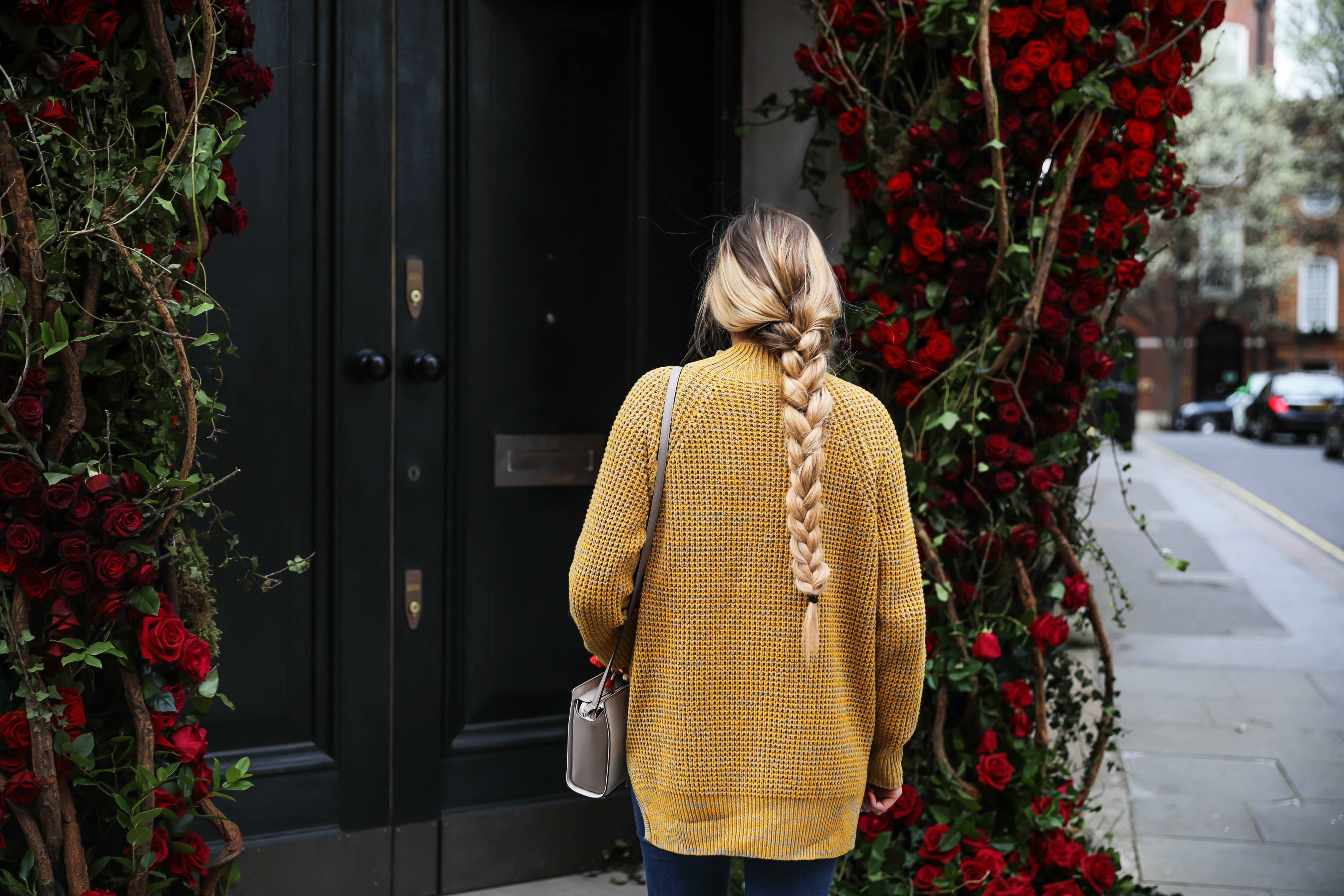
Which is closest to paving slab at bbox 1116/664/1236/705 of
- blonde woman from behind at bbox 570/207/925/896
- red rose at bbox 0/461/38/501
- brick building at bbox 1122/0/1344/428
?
blonde woman from behind at bbox 570/207/925/896

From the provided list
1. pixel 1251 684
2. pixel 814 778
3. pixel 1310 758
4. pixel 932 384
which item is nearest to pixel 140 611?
pixel 814 778

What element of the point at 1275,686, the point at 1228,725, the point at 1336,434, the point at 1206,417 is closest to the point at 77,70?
the point at 1228,725

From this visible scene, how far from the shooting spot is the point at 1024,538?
305 centimetres

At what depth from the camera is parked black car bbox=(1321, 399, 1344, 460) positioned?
1877cm

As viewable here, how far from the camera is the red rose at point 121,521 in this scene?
7.12 ft

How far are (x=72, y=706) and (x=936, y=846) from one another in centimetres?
211

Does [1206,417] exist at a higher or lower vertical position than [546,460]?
lower

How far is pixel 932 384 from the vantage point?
3.09 m

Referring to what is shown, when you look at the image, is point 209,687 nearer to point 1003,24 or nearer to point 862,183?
point 862,183

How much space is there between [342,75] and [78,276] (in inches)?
47.5

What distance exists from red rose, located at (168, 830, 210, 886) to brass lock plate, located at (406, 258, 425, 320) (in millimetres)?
1534

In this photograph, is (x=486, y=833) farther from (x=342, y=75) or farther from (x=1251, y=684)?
(x=1251, y=684)

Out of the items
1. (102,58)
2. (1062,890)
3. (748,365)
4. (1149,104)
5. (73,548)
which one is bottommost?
(1062,890)

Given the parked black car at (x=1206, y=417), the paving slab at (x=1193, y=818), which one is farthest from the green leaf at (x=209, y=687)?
the parked black car at (x=1206, y=417)
